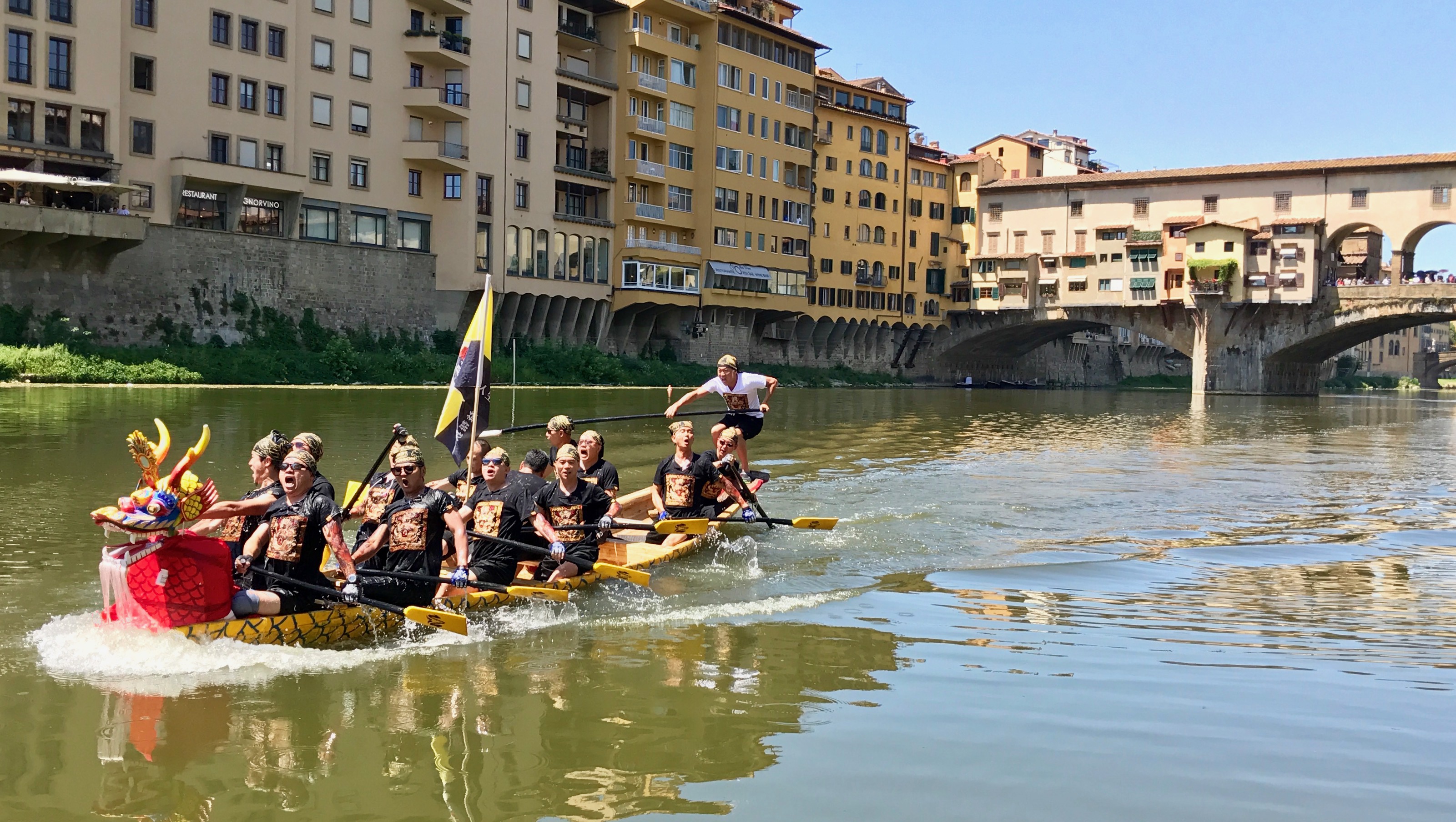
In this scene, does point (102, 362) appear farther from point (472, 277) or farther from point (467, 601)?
point (467, 601)

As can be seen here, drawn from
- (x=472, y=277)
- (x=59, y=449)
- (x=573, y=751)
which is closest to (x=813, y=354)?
(x=472, y=277)

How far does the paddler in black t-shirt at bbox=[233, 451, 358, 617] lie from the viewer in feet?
31.9

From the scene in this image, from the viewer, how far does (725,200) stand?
71.7 metres

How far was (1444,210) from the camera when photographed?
73.1 metres

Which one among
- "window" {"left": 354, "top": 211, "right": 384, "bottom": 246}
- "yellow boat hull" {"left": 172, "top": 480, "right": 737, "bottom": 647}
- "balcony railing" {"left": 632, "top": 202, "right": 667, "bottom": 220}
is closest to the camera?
"yellow boat hull" {"left": 172, "top": 480, "right": 737, "bottom": 647}

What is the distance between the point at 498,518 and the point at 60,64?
3788 centimetres

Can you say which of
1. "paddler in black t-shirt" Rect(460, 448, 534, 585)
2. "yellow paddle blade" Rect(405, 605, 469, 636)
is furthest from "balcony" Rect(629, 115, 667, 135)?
"yellow paddle blade" Rect(405, 605, 469, 636)

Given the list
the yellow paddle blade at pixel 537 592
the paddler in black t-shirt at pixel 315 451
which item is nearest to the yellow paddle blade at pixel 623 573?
the yellow paddle blade at pixel 537 592

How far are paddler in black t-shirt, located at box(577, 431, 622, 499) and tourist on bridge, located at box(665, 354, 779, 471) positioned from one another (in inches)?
137

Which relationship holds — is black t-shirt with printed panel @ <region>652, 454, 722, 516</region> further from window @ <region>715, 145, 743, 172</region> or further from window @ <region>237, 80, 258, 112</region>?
window @ <region>715, 145, 743, 172</region>

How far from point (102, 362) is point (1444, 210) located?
65.9m

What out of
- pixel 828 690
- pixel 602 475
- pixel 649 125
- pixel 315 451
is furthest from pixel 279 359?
pixel 828 690

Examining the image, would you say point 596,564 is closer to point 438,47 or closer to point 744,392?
point 744,392

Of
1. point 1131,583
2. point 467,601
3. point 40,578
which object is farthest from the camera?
point 1131,583
